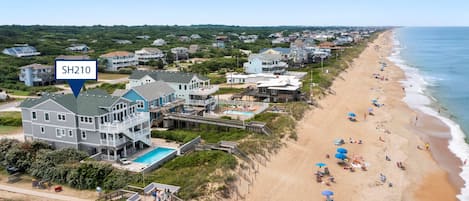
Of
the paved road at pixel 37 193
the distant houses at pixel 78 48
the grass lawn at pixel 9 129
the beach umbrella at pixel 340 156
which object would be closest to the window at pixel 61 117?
the paved road at pixel 37 193

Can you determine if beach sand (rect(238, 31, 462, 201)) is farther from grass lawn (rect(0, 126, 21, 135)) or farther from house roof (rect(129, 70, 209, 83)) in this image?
grass lawn (rect(0, 126, 21, 135))

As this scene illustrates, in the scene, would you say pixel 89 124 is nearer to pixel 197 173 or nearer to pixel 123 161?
pixel 123 161

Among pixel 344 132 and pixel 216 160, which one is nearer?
pixel 216 160

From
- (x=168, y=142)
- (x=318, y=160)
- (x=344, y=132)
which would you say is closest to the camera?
(x=318, y=160)

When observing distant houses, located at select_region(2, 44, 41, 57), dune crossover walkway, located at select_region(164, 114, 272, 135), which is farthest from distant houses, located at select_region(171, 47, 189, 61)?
dune crossover walkway, located at select_region(164, 114, 272, 135)

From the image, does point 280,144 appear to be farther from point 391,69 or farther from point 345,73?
point 391,69

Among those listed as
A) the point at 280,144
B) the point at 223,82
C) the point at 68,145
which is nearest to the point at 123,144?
the point at 68,145
